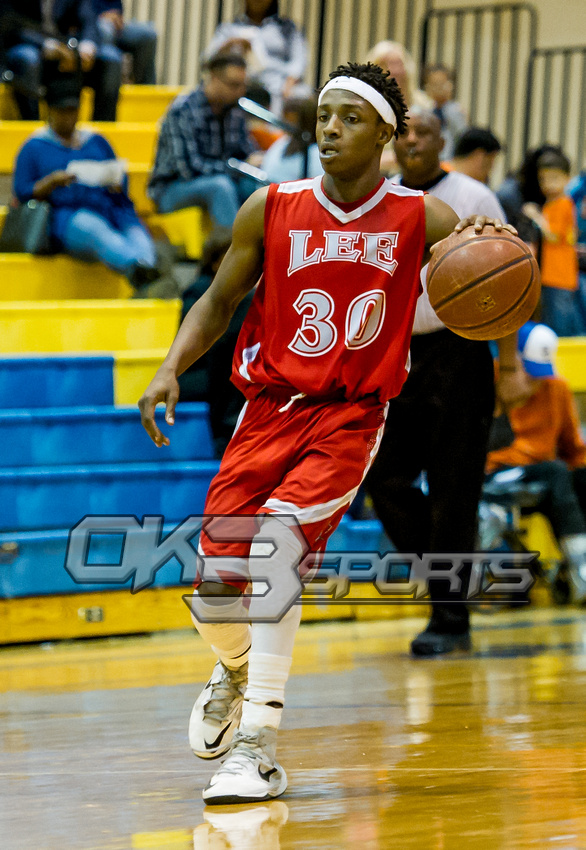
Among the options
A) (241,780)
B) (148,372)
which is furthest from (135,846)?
(148,372)

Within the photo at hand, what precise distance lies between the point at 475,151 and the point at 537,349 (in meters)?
1.05

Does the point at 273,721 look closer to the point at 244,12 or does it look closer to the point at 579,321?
the point at 579,321

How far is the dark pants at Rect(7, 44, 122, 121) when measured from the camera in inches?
303

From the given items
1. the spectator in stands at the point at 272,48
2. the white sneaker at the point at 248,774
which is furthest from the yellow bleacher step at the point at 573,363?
the white sneaker at the point at 248,774

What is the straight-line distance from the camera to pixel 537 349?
6.07 m

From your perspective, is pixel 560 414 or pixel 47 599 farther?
pixel 560 414

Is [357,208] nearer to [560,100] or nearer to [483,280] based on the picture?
[483,280]

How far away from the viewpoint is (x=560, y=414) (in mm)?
6188

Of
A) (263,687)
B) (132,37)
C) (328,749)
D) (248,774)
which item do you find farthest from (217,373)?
(132,37)

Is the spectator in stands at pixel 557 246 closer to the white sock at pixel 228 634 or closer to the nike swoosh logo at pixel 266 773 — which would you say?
the white sock at pixel 228 634

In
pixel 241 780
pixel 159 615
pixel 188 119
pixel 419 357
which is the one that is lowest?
pixel 159 615

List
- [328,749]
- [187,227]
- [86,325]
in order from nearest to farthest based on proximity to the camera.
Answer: [328,749] → [86,325] → [187,227]

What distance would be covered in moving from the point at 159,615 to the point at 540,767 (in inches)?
102

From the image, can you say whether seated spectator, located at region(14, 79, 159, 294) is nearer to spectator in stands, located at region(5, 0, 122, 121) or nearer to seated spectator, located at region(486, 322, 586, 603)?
spectator in stands, located at region(5, 0, 122, 121)
